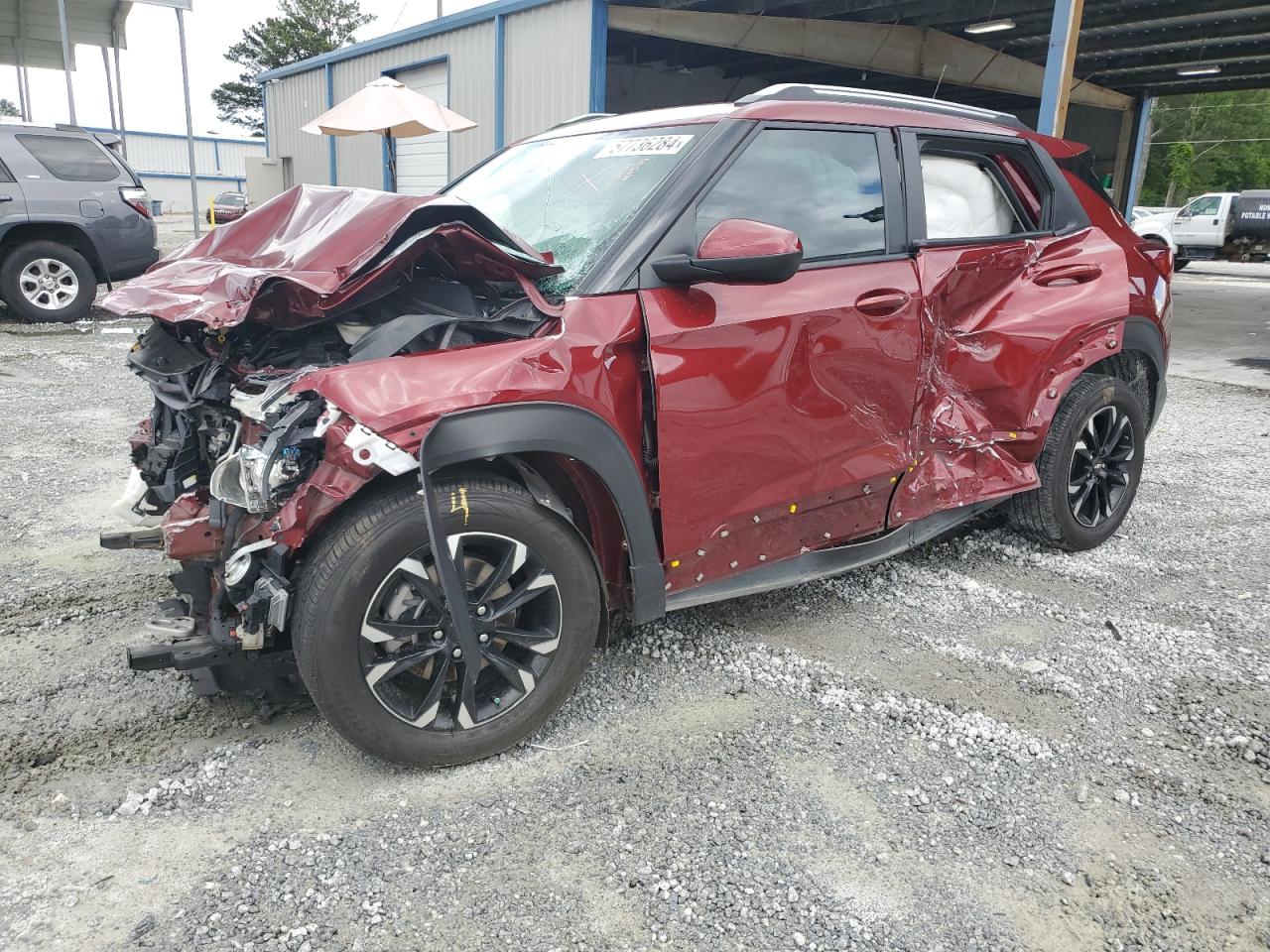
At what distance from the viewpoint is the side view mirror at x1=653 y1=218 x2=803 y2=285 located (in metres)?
2.54

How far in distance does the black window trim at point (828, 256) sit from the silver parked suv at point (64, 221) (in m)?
9.40

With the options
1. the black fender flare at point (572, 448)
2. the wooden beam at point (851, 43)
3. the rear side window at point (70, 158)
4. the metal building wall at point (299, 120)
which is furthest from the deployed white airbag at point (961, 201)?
the metal building wall at point (299, 120)

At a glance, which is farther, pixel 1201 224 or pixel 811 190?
pixel 1201 224

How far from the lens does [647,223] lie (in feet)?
8.93

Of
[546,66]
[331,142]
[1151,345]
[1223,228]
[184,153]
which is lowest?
[1151,345]

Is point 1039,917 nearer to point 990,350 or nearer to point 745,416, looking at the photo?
point 745,416

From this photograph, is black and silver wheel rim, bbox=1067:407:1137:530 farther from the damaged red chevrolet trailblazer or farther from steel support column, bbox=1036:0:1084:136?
steel support column, bbox=1036:0:1084:136

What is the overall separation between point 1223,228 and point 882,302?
92.1ft

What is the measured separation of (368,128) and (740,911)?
442 inches

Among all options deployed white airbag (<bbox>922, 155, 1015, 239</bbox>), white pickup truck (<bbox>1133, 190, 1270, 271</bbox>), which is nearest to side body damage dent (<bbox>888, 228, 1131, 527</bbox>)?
deployed white airbag (<bbox>922, 155, 1015, 239</bbox>)

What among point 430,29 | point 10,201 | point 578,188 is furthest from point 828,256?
point 430,29

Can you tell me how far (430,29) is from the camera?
1547cm

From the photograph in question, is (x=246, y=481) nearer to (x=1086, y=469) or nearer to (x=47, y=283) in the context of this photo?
(x=1086, y=469)

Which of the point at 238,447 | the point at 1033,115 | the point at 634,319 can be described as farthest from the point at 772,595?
the point at 1033,115
